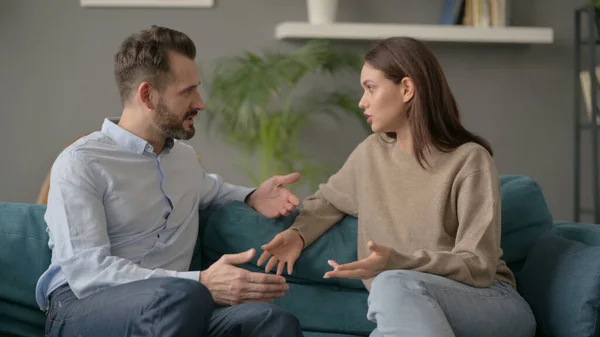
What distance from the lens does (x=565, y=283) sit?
7.07ft

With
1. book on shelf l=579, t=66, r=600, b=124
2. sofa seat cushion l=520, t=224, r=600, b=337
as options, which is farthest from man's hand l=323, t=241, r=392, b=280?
book on shelf l=579, t=66, r=600, b=124

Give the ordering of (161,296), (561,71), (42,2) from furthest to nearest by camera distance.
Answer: (561,71) → (42,2) → (161,296)

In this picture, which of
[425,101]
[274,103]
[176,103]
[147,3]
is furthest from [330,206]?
[147,3]

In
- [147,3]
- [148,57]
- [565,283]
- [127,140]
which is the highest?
[147,3]

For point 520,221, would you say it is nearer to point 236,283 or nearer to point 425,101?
point 425,101

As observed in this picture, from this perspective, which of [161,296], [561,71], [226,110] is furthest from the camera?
[561,71]

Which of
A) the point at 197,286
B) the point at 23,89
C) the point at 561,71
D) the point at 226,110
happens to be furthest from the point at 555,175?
the point at 197,286

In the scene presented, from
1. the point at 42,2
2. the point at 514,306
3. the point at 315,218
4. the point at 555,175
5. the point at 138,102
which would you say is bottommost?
the point at 555,175

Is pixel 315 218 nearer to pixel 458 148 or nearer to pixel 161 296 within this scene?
pixel 458 148

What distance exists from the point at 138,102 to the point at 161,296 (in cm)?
67

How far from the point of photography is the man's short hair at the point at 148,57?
2.28 m

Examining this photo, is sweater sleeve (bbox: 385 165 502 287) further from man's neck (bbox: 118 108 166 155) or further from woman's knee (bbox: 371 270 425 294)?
man's neck (bbox: 118 108 166 155)

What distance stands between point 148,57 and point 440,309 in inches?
→ 40.7

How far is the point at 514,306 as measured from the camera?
2041 millimetres
